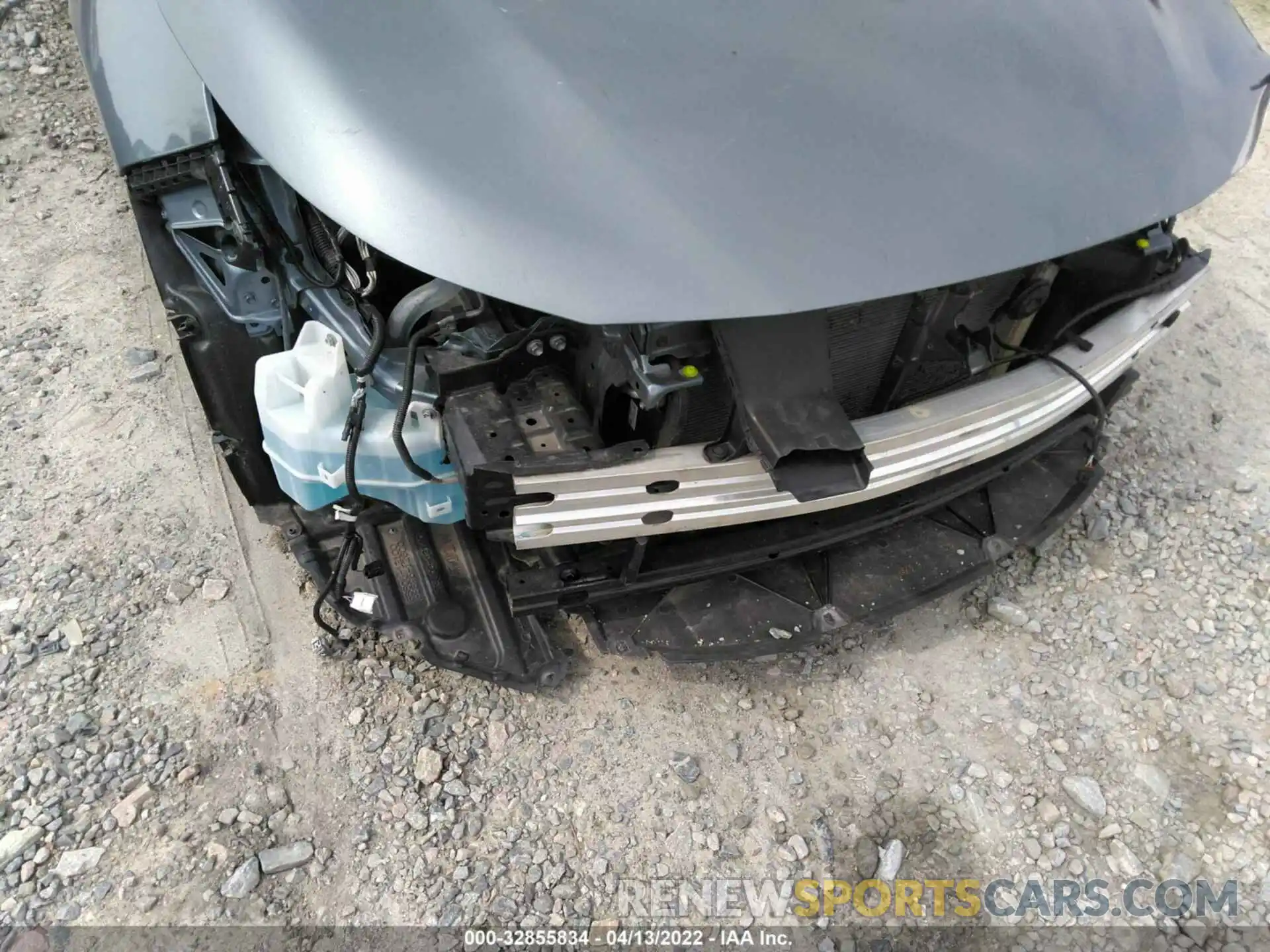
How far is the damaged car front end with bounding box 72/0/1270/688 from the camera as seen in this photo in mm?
1354

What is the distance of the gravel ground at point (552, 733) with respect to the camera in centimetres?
178

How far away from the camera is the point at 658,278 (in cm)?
133

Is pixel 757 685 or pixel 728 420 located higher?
pixel 728 420

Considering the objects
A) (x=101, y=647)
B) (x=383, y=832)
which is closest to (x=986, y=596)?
(x=383, y=832)

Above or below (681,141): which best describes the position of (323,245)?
below

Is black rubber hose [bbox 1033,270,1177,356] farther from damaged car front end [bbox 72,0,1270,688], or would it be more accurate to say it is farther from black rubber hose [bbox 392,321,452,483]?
black rubber hose [bbox 392,321,452,483]

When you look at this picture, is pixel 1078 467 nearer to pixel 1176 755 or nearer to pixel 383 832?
pixel 1176 755

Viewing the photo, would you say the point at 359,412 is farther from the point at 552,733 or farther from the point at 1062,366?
the point at 1062,366

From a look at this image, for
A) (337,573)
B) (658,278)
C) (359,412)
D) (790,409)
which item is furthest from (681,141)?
(337,573)

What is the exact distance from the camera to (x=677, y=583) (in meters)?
1.97

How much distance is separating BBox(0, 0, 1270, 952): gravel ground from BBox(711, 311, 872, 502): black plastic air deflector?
81 cm

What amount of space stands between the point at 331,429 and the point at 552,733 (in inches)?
34.4

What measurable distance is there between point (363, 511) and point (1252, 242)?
12.3ft

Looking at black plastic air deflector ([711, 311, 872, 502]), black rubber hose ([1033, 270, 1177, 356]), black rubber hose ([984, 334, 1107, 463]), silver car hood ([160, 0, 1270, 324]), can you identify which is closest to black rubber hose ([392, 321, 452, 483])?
silver car hood ([160, 0, 1270, 324])
